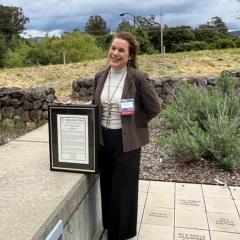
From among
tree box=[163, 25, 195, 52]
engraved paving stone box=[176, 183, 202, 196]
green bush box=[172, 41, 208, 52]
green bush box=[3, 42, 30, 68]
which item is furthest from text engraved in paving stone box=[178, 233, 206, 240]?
tree box=[163, 25, 195, 52]

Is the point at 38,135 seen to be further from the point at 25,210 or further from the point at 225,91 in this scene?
the point at 225,91

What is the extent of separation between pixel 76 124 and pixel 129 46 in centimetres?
67

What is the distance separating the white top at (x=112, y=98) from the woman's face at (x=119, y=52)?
0.09m

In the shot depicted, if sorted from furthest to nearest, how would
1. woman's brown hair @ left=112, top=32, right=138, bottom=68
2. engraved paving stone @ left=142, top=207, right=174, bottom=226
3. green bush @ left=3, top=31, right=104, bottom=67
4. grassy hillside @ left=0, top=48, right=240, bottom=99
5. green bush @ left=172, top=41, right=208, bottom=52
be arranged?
Result: green bush @ left=172, top=41, right=208, bottom=52 → green bush @ left=3, top=31, right=104, bottom=67 → grassy hillside @ left=0, top=48, right=240, bottom=99 → engraved paving stone @ left=142, top=207, right=174, bottom=226 → woman's brown hair @ left=112, top=32, right=138, bottom=68

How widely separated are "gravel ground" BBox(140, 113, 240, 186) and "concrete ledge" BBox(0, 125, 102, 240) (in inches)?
68.3

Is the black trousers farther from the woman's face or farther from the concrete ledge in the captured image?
the woman's face

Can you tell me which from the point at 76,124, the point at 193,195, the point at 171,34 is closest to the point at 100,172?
Answer: the point at 76,124

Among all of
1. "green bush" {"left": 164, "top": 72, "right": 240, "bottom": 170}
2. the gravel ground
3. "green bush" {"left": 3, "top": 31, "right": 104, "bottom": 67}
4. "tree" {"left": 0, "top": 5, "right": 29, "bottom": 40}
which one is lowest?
the gravel ground

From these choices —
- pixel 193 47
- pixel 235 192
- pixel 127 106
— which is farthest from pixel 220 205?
pixel 193 47

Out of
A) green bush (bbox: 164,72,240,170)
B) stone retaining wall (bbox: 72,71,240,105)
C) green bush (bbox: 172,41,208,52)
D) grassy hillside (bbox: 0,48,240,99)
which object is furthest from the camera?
green bush (bbox: 172,41,208,52)

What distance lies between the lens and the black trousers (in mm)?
2979

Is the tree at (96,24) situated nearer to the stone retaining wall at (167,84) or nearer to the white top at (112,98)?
the stone retaining wall at (167,84)

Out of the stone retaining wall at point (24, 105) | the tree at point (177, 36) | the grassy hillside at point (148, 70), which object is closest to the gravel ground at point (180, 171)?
the stone retaining wall at point (24, 105)

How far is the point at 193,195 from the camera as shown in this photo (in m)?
4.39
